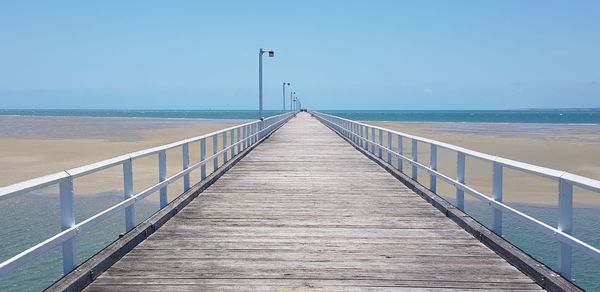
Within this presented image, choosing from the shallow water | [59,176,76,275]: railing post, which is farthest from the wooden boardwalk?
the shallow water

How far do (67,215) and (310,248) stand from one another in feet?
8.95

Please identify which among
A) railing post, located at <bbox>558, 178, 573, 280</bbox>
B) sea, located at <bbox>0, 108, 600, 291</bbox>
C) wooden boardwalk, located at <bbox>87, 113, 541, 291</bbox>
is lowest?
sea, located at <bbox>0, 108, 600, 291</bbox>

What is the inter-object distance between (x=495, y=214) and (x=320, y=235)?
2143 mm

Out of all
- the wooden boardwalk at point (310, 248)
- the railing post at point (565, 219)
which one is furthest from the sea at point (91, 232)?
the railing post at point (565, 219)

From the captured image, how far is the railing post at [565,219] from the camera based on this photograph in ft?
16.4

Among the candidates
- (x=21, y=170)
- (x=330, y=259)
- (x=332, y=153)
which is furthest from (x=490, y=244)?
(x=21, y=170)

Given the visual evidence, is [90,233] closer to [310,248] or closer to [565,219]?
[310,248]

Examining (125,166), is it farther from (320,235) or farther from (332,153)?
(332,153)

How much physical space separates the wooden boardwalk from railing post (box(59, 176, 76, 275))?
0.35 metres

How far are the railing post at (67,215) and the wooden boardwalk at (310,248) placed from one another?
346 mm

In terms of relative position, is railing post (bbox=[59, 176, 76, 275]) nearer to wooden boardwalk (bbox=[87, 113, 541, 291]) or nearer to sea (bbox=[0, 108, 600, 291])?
wooden boardwalk (bbox=[87, 113, 541, 291])

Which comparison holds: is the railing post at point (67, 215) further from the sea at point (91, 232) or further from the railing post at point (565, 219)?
the railing post at point (565, 219)

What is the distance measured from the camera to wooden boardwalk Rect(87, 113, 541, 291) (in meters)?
5.49

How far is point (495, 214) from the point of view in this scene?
6.85m
